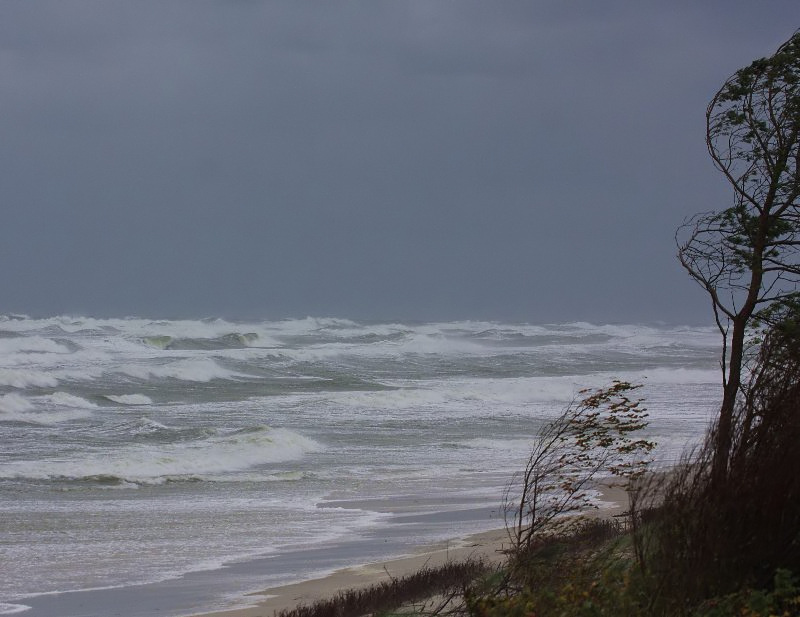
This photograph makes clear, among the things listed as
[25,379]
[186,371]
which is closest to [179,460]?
[25,379]

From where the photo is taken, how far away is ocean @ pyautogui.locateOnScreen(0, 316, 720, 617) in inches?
492

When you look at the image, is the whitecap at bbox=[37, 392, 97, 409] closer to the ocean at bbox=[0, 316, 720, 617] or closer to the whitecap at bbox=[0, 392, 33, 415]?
the ocean at bbox=[0, 316, 720, 617]

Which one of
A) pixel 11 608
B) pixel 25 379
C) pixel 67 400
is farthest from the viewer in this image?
pixel 25 379

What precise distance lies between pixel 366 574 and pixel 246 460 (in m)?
10.4

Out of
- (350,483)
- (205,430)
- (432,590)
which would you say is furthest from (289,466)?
(432,590)

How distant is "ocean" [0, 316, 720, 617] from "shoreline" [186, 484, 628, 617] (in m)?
0.32

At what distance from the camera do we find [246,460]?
21.8 m

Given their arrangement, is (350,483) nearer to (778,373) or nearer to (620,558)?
(620,558)

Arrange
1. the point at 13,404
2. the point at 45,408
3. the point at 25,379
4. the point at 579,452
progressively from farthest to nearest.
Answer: the point at 25,379
the point at 45,408
the point at 13,404
the point at 579,452

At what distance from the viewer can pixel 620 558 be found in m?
7.97

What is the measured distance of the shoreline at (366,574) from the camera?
10188 mm

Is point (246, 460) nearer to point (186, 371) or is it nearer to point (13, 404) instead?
point (13, 404)

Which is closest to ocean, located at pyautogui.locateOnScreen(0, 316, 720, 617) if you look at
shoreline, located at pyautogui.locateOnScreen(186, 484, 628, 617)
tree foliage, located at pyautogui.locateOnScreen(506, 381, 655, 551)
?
Result: shoreline, located at pyautogui.locateOnScreen(186, 484, 628, 617)

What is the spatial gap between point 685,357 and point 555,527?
63.7 metres
